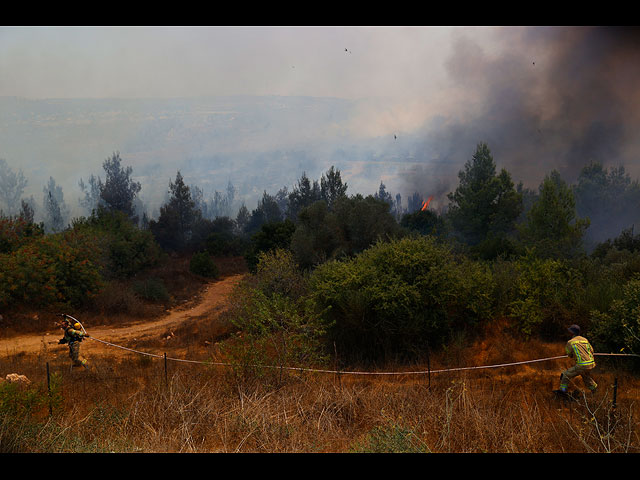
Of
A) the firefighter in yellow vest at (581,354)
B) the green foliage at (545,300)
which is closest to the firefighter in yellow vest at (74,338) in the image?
the firefighter in yellow vest at (581,354)

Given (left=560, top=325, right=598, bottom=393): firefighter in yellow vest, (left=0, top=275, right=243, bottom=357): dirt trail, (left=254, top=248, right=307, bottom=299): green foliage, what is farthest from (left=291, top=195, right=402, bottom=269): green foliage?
(left=560, top=325, right=598, bottom=393): firefighter in yellow vest

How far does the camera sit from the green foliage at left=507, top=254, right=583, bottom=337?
1187cm

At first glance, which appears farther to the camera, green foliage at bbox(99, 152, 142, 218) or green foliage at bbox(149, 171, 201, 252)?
green foliage at bbox(99, 152, 142, 218)

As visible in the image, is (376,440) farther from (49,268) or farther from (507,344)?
(49,268)

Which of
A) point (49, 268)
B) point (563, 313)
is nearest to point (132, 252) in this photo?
point (49, 268)

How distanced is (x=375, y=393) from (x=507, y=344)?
19.6ft

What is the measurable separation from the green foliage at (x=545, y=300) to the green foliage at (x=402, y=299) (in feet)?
2.96

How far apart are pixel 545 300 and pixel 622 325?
8.96 ft

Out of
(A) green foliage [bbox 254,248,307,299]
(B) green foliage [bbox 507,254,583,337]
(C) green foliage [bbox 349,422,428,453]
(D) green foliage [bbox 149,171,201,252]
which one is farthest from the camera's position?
(D) green foliage [bbox 149,171,201,252]

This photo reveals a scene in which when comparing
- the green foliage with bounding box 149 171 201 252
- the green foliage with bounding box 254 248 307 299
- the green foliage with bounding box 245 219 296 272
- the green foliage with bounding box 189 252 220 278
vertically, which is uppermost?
the green foliage with bounding box 149 171 201 252

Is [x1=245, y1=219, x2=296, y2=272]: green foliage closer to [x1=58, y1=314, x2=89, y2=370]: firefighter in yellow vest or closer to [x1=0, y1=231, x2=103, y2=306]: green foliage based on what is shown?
[x1=0, y1=231, x2=103, y2=306]: green foliage

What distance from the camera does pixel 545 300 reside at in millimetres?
12312

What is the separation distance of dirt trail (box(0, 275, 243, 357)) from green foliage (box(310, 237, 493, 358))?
309 inches

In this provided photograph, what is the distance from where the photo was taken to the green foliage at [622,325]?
9.29 meters
